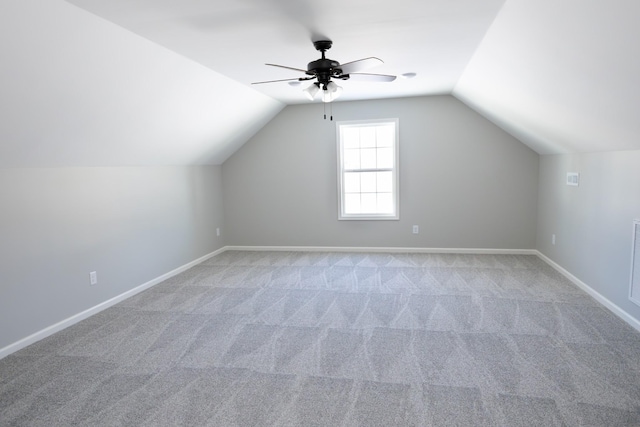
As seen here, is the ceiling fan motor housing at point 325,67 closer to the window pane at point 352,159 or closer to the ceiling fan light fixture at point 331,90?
the ceiling fan light fixture at point 331,90

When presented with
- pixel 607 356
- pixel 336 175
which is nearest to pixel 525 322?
pixel 607 356

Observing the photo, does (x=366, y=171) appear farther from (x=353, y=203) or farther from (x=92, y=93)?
(x=92, y=93)

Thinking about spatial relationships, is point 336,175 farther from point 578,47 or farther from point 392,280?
point 578,47

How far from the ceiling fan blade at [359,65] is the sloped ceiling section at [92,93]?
1.43 metres

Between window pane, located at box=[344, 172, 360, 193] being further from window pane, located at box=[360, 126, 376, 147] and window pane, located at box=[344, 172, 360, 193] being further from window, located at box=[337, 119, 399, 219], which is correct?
window pane, located at box=[360, 126, 376, 147]

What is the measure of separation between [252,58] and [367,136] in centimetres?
294

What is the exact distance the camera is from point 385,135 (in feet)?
20.0

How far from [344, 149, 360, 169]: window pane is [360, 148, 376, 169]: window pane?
73 millimetres

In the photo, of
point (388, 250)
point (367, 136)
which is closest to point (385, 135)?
point (367, 136)

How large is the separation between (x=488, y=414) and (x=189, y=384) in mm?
1814

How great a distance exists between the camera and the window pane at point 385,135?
6035mm

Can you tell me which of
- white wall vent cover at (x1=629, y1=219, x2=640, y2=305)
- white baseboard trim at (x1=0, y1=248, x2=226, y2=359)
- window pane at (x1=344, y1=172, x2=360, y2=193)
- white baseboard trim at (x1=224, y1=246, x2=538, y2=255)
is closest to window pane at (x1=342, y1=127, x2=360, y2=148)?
window pane at (x1=344, y1=172, x2=360, y2=193)

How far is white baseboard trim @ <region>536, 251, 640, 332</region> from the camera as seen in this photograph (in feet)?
10.6

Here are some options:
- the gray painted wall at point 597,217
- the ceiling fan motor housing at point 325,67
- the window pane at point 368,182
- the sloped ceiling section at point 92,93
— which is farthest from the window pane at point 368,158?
the ceiling fan motor housing at point 325,67
